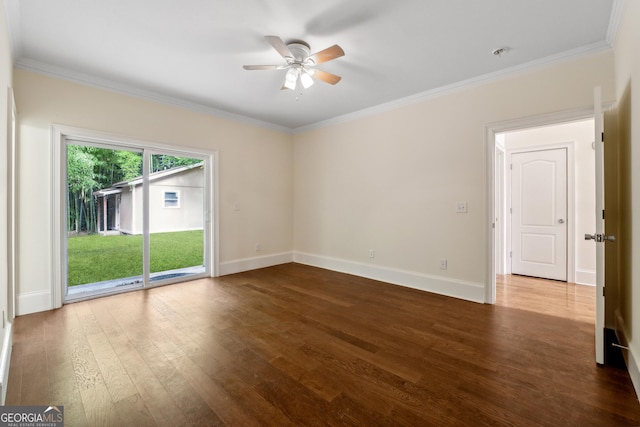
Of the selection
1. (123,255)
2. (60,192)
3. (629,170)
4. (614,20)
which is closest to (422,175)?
(629,170)

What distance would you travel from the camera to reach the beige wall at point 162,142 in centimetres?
301

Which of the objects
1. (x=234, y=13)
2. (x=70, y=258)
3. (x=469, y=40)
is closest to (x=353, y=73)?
(x=469, y=40)

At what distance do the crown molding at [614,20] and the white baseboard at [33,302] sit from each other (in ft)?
19.8

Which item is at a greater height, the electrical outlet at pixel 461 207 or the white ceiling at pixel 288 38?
the white ceiling at pixel 288 38

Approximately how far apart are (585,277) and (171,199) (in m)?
6.40

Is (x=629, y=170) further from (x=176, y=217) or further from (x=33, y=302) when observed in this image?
(x=33, y=302)

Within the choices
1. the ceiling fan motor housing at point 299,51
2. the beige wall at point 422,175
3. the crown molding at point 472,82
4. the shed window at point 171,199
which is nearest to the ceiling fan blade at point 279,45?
the ceiling fan motor housing at point 299,51

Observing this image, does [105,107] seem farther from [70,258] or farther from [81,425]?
[81,425]

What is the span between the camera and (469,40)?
261cm

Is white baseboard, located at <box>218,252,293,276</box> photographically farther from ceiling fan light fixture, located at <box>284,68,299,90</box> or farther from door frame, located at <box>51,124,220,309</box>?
ceiling fan light fixture, located at <box>284,68,299,90</box>

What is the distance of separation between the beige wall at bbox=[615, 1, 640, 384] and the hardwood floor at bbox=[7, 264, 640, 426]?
0.37 metres

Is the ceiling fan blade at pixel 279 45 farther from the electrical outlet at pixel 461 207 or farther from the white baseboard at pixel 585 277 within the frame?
the white baseboard at pixel 585 277

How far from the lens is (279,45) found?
92.7 inches

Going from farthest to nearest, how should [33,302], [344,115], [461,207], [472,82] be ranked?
[344,115]
[461,207]
[472,82]
[33,302]
